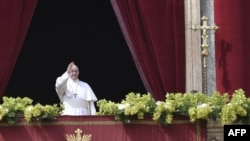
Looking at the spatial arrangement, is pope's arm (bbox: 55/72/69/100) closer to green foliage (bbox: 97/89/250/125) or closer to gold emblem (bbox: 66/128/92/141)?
green foliage (bbox: 97/89/250/125)

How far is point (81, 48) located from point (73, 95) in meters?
5.32

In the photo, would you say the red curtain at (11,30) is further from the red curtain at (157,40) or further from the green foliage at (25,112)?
the green foliage at (25,112)

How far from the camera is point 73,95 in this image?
15219 mm

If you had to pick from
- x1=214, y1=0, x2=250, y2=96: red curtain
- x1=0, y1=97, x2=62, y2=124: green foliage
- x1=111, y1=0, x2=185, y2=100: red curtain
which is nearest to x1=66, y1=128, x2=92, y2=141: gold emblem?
x1=0, y1=97, x2=62, y2=124: green foliage

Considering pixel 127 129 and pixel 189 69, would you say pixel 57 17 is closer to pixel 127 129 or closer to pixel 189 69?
pixel 189 69

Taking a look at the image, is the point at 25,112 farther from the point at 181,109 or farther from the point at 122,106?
the point at 181,109

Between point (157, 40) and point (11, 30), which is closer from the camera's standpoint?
point (11, 30)

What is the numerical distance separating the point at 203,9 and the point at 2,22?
3.63 metres

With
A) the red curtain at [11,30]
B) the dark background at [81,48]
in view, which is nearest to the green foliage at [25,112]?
the red curtain at [11,30]

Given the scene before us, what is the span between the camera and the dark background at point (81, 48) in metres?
20.2

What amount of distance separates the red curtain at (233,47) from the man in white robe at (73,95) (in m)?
2.64

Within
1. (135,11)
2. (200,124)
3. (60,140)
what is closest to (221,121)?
(200,124)

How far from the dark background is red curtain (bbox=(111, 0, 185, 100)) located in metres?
3.39

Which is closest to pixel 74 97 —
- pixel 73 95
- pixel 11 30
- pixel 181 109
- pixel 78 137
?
pixel 73 95
